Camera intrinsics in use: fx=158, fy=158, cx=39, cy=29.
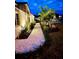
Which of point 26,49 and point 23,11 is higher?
point 23,11

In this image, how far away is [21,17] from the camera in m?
1.49

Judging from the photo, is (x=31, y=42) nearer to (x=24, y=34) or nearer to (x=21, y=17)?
(x=24, y=34)

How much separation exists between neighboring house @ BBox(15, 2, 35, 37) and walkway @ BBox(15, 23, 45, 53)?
87 mm

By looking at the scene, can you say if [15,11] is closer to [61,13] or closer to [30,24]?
[30,24]

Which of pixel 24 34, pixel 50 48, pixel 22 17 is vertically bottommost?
pixel 50 48

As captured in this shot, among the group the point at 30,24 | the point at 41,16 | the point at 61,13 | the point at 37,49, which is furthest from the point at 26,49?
the point at 61,13

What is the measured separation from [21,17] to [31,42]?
0.25 metres

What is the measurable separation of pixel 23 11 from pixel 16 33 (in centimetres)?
22

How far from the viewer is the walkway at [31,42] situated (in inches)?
58.0

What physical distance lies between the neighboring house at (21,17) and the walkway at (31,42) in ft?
0.28

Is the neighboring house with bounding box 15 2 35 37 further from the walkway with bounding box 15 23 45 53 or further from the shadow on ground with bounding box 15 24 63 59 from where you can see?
the shadow on ground with bounding box 15 24 63 59

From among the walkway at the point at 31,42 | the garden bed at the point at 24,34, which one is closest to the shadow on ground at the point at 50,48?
the walkway at the point at 31,42

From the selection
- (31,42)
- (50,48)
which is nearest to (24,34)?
(31,42)
